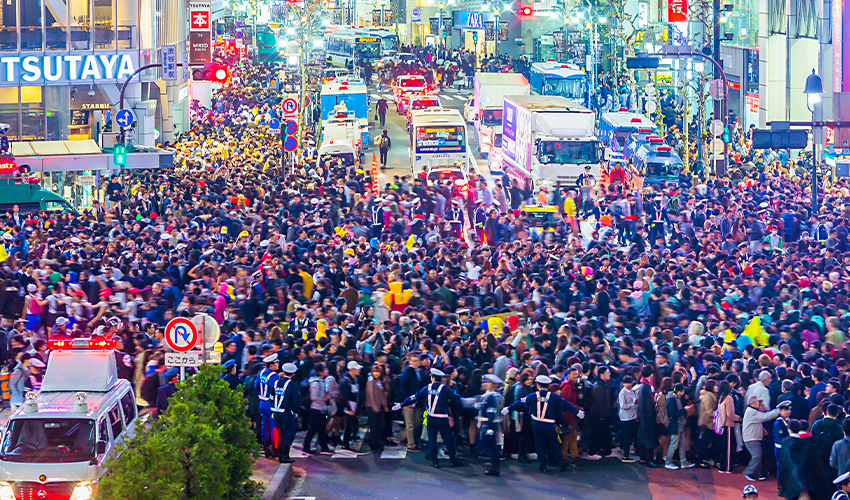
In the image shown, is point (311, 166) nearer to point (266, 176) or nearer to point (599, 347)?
point (266, 176)

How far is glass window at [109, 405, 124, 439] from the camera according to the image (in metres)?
13.5

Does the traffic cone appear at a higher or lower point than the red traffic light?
lower

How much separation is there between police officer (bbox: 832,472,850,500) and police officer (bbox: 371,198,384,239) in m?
15.5

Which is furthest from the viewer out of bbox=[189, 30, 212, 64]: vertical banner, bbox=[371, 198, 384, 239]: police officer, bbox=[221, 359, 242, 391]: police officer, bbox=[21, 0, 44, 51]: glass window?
bbox=[189, 30, 212, 64]: vertical banner

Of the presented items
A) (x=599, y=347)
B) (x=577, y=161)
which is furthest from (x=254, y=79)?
(x=599, y=347)

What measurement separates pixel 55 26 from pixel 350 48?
50.6m

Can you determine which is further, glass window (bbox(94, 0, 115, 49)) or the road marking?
glass window (bbox(94, 0, 115, 49))

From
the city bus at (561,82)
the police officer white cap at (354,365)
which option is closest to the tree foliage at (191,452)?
the police officer white cap at (354,365)

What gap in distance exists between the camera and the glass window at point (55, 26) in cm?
4138

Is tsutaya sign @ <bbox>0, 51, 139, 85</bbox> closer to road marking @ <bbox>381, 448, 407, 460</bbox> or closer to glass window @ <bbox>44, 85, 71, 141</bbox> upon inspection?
glass window @ <bbox>44, 85, 71, 141</bbox>

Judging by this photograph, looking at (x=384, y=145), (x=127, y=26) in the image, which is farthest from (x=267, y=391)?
(x=384, y=145)

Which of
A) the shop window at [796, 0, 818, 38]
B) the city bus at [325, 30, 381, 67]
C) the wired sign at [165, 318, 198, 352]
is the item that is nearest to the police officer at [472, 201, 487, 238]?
the wired sign at [165, 318, 198, 352]

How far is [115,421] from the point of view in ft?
44.7

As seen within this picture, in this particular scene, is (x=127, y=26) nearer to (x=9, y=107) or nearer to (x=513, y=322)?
(x=9, y=107)
